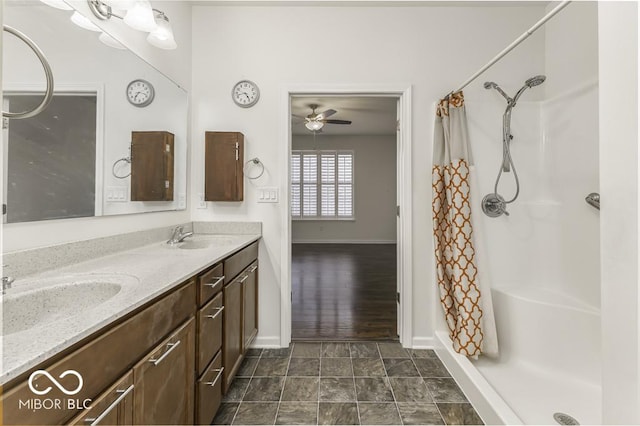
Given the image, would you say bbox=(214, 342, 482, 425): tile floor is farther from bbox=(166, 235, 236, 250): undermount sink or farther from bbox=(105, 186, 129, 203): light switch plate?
bbox=(105, 186, 129, 203): light switch plate

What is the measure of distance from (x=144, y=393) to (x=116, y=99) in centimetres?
148

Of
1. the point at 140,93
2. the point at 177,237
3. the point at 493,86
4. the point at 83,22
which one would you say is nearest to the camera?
the point at 83,22

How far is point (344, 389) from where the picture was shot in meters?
1.80

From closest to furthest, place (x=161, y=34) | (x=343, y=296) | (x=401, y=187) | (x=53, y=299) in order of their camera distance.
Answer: (x=53, y=299) < (x=161, y=34) < (x=401, y=187) < (x=343, y=296)

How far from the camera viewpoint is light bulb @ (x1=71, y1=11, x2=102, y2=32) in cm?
134

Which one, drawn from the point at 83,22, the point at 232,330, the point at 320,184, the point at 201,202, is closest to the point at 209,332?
the point at 232,330

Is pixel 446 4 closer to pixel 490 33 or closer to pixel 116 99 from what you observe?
pixel 490 33

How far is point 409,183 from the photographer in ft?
7.57

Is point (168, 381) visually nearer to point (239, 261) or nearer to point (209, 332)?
point (209, 332)

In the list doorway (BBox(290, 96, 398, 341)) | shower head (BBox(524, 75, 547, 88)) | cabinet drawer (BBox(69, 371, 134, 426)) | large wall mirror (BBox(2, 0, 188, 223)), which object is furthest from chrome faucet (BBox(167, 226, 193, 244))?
doorway (BBox(290, 96, 398, 341))

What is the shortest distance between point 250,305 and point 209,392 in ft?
2.39

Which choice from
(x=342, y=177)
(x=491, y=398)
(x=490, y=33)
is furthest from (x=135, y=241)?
(x=342, y=177)

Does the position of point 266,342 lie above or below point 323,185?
below

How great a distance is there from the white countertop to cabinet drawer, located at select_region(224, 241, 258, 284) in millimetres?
62
